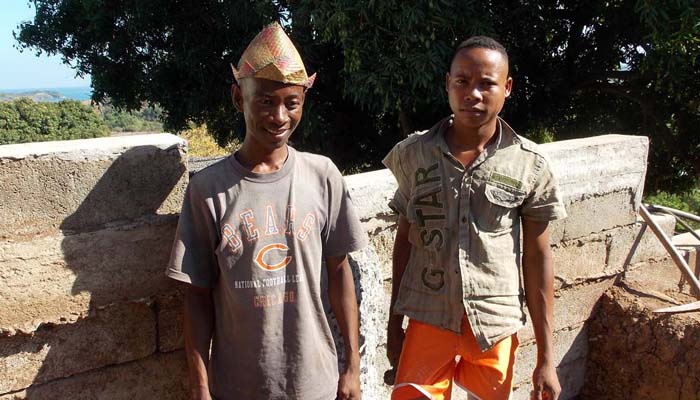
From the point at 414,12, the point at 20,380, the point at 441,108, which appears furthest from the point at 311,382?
the point at 441,108

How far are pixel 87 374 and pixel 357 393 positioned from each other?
3.03ft

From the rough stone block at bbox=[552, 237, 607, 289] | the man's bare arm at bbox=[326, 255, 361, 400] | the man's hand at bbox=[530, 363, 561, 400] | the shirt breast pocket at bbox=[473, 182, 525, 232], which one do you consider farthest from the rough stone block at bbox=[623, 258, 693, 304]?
the man's bare arm at bbox=[326, 255, 361, 400]

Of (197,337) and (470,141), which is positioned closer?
(197,337)

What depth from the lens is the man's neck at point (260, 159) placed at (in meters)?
1.93

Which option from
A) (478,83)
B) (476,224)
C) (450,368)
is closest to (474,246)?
(476,224)

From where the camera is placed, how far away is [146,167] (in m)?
2.16

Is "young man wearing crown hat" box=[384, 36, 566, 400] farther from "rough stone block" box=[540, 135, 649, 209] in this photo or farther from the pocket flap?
"rough stone block" box=[540, 135, 649, 209]

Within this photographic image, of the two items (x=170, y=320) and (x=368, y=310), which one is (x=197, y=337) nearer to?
(x=170, y=320)

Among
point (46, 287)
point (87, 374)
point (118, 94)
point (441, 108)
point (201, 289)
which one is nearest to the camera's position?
point (201, 289)

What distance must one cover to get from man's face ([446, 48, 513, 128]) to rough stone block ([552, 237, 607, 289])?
5.21ft

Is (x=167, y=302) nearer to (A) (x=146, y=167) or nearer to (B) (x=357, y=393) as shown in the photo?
(A) (x=146, y=167)

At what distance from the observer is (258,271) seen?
1.86 meters

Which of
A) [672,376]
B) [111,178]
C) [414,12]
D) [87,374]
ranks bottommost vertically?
[672,376]

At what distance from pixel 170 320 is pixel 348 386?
70 centimetres
